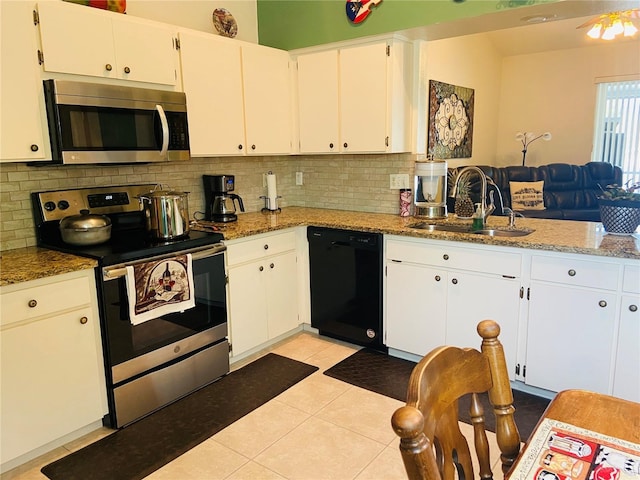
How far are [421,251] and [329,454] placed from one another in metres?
1.33

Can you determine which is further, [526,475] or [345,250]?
[345,250]

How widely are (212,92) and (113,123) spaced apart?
76 centimetres

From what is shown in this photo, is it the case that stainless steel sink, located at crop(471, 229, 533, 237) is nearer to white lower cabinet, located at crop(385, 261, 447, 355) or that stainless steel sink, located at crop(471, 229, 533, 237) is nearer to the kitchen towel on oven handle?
white lower cabinet, located at crop(385, 261, 447, 355)

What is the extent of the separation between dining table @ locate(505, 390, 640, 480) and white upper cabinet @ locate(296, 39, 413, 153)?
7.87 ft

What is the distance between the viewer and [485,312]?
272 cm

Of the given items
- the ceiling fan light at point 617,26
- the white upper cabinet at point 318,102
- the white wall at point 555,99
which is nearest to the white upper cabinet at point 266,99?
the white upper cabinet at point 318,102

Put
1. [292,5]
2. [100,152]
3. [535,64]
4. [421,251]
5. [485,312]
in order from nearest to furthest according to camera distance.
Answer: [100,152] → [485,312] → [421,251] → [292,5] → [535,64]

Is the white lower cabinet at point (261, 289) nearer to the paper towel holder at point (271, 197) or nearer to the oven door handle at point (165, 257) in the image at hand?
the oven door handle at point (165, 257)

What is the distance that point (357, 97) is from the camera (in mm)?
3311

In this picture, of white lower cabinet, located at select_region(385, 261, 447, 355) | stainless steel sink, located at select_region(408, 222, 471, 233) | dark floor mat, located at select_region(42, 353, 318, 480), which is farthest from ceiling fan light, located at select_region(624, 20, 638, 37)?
dark floor mat, located at select_region(42, 353, 318, 480)

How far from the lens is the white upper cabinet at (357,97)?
3.18 m

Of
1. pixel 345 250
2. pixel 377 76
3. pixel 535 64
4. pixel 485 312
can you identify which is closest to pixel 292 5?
pixel 377 76

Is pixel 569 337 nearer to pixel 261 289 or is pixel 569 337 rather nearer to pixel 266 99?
pixel 261 289

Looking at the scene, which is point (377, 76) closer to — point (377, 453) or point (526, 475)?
point (377, 453)
